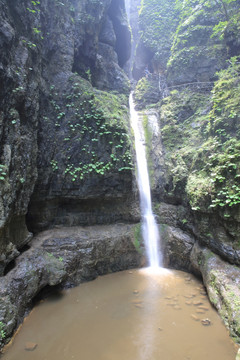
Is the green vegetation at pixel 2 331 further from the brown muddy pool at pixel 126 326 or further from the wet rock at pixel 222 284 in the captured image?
the wet rock at pixel 222 284

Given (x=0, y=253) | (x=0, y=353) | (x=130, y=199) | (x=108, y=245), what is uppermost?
(x=130, y=199)

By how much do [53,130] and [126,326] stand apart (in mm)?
7673

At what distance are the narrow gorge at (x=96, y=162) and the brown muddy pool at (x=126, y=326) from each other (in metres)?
0.43

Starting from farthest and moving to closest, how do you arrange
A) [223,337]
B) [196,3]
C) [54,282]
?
[196,3] → [54,282] → [223,337]

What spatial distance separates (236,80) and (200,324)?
30.7 feet

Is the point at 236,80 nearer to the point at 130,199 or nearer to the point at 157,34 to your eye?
the point at 130,199

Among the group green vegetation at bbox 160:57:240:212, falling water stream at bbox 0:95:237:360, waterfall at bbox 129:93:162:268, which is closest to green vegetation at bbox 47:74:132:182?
waterfall at bbox 129:93:162:268

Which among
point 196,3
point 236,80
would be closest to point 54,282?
point 236,80

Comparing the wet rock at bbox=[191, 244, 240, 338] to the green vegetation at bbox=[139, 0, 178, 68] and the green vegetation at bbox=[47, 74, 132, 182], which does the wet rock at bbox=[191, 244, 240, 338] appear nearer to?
the green vegetation at bbox=[47, 74, 132, 182]

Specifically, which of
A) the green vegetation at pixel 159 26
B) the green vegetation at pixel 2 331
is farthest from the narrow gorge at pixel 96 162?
the green vegetation at pixel 159 26

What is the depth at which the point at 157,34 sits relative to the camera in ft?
59.8

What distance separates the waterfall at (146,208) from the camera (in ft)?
30.4

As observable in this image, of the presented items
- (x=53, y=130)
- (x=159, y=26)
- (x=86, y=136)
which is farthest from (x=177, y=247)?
(x=159, y=26)

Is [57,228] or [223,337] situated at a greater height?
[57,228]
